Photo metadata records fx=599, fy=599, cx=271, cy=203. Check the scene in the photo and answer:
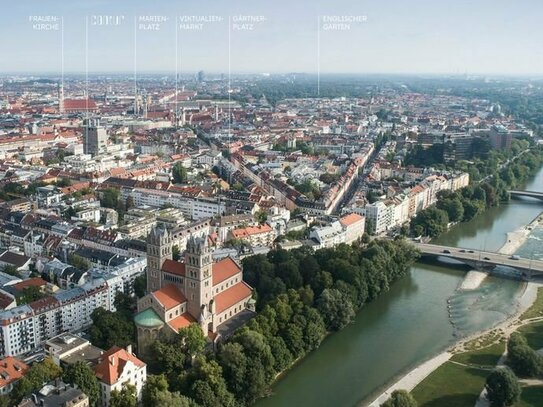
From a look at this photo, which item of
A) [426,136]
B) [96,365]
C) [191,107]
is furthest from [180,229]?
[191,107]

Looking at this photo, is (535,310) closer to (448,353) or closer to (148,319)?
(448,353)

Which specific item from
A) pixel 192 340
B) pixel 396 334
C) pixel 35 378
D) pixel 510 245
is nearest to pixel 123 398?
pixel 35 378

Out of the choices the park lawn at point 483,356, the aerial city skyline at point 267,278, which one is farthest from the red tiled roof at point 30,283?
the park lawn at point 483,356

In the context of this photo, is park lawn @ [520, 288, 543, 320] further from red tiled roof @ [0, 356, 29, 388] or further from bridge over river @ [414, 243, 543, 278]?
red tiled roof @ [0, 356, 29, 388]

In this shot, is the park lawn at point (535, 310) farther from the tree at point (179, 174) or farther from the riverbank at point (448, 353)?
the tree at point (179, 174)

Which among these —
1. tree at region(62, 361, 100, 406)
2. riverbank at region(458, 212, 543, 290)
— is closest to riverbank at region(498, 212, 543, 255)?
riverbank at region(458, 212, 543, 290)

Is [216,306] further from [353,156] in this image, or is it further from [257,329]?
[353,156]

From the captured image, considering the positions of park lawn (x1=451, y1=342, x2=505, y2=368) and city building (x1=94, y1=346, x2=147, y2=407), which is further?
park lawn (x1=451, y1=342, x2=505, y2=368)
